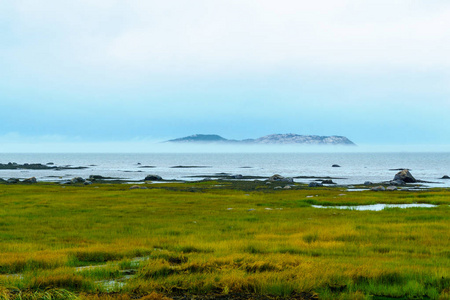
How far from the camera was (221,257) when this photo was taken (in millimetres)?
14719

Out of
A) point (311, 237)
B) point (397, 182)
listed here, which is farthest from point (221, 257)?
point (397, 182)

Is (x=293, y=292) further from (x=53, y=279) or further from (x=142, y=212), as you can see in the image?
(x=142, y=212)

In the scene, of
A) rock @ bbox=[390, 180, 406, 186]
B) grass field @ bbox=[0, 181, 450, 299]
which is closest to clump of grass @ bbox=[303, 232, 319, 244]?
grass field @ bbox=[0, 181, 450, 299]

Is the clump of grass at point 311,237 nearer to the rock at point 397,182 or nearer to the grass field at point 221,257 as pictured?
the grass field at point 221,257

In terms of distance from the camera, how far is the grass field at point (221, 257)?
35.8ft

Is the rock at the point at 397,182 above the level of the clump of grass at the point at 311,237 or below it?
below

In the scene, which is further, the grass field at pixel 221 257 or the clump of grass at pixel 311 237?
the clump of grass at pixel 311 237

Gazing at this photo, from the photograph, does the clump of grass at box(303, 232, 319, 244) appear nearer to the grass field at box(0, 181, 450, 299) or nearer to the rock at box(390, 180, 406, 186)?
the grass field at box(0, 181, 450, 299)

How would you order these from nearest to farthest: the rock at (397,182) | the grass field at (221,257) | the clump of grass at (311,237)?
1. the grass field at (221,257)
2. the clump of grass at (311,237)
3. the rock at (397,182)

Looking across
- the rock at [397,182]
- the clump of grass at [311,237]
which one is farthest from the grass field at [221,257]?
the rock at [397,182]

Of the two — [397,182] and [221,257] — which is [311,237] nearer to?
[221,257]

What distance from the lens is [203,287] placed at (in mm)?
10938

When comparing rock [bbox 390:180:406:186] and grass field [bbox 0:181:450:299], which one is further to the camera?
rock [bbox 390:180:406:186]

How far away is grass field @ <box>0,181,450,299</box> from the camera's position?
430 inches
